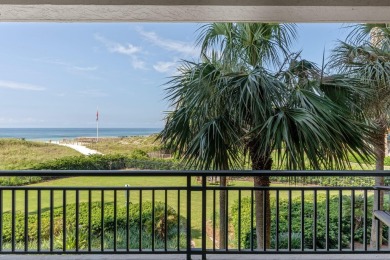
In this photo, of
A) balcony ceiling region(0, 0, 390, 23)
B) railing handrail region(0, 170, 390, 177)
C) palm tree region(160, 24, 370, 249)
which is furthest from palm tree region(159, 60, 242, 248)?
balcony ceiling region(0, 0, 390, 23)

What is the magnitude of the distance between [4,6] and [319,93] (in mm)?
2995

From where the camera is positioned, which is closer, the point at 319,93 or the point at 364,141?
the point at 364,141

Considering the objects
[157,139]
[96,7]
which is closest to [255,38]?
[157,139]

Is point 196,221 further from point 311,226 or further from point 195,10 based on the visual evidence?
point 195,10

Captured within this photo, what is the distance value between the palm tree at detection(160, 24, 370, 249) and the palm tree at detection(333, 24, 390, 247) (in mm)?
414

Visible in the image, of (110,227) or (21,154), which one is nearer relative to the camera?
(110,227)

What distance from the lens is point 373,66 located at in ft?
10.8

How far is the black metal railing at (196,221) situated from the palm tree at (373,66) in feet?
3.86

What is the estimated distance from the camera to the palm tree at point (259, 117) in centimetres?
265

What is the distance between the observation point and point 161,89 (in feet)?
10.8

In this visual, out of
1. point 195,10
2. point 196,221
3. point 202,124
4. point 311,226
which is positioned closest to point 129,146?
point 196,221

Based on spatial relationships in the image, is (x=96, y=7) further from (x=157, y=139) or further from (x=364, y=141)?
(x=364, y=141)

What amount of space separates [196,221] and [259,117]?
4558mm

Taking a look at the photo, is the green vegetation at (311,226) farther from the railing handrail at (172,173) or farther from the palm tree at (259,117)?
the railing handrail at (172,173)
